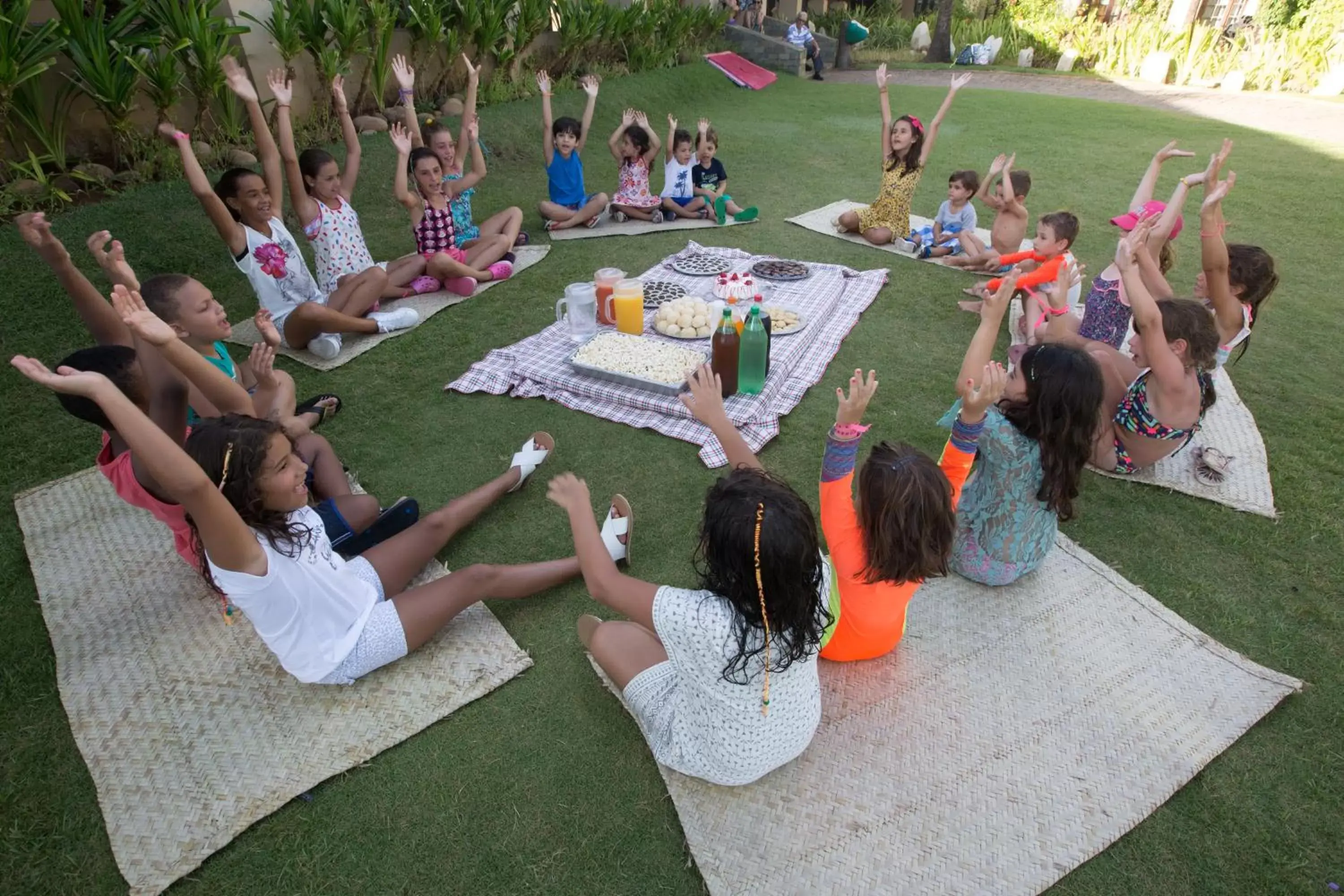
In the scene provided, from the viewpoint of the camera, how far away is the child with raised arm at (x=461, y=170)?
4914mm

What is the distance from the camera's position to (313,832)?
6.16 ft

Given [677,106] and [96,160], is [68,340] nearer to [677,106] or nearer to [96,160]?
[96,160]

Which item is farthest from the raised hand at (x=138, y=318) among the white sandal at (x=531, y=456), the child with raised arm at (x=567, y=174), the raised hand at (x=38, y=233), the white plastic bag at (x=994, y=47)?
the white plastic bag at (x=994, y=47)

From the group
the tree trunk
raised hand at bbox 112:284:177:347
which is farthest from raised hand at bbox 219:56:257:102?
the tree trunk

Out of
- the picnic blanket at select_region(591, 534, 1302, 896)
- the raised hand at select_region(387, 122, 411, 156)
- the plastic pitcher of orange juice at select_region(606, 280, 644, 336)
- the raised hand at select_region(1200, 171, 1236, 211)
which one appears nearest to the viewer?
the picnic blanket at select_region(591, 534, 1302, 896)

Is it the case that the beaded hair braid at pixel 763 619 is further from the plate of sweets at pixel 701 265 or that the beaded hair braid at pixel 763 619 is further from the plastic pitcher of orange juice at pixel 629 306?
the plate of sweets at pixel 701 265

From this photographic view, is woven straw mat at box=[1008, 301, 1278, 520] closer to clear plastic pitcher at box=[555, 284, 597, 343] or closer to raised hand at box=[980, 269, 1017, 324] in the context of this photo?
raised hand at box=[980, 269, 1017, 324]

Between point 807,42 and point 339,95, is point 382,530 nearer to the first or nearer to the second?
point 339,95

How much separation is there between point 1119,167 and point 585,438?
7.50 metres

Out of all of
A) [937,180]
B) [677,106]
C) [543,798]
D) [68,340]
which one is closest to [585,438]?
[543,798]

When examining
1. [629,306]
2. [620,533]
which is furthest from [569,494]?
[629,306]

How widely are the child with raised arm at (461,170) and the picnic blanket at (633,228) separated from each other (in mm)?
528

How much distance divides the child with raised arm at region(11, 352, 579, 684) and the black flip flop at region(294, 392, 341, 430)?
1.27 meters

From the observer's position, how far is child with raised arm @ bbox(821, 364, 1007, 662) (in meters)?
1.80
